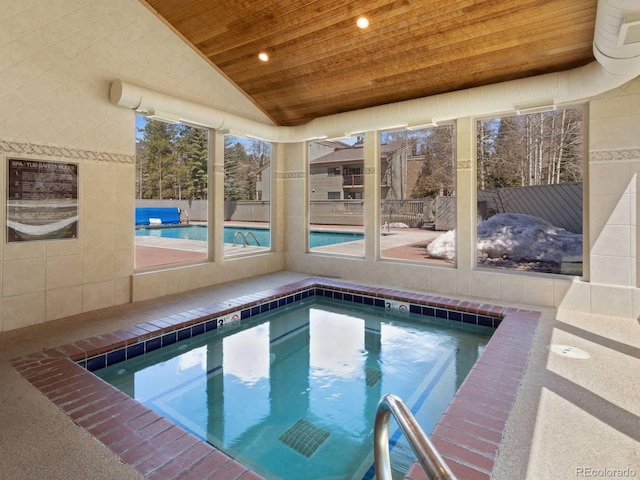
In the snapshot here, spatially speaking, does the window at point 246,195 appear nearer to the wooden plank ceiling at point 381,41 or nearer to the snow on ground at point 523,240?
the wooden plank ceiling at point 381,41

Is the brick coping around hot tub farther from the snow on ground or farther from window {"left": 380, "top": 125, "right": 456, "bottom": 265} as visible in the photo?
window {"left": 380, "top": 125, "right": 456, "bottom": 265}

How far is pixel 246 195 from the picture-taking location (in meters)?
6.61

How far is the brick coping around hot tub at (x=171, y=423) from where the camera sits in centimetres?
181

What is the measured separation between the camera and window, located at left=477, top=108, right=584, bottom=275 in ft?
15.3

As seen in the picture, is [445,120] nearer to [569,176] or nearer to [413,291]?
[569,176]

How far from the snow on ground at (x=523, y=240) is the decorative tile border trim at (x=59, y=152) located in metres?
4.80

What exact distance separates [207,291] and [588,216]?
5.25 meters

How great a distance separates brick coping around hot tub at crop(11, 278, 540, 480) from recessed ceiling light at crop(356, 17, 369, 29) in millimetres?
3726

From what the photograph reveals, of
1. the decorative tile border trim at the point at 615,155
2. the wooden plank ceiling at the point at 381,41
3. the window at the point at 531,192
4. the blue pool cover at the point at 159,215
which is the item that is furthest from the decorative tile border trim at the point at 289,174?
the decorative tile border trim at the point at 615,155

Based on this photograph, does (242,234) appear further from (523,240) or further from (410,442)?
(410,442)

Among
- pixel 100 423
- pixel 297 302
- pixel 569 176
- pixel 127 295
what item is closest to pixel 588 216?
pixel 569 176

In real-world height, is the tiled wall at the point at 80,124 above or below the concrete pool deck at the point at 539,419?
above

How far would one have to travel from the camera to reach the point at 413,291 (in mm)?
5473

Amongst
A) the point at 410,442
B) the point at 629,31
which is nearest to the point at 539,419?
the point at 410,442
